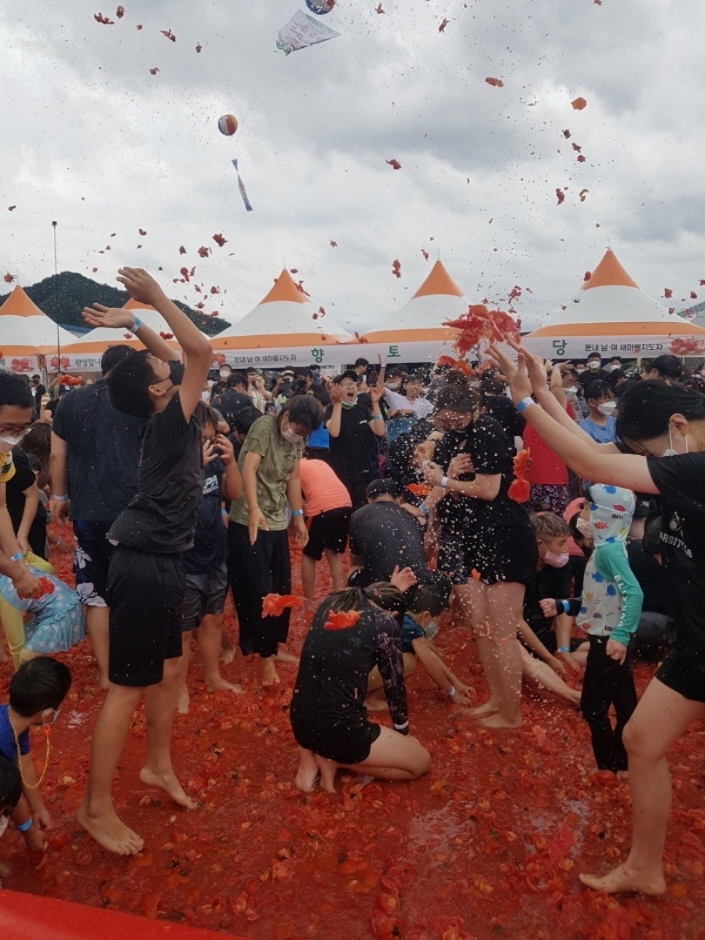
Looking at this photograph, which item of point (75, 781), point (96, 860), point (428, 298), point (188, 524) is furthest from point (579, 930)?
point (428, 298)

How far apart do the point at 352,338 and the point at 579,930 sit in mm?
16396

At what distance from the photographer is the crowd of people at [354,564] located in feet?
8.70

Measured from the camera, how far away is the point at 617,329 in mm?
14016

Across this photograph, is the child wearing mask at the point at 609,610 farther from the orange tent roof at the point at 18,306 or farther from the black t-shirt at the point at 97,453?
the orange tent roof at the point at 18,306

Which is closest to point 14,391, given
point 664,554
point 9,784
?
point 9,784

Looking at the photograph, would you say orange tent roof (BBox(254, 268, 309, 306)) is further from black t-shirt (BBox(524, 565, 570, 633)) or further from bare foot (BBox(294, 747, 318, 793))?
bare foot (BBox(294, 747, 318, 793))

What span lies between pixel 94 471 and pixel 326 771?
2.28m

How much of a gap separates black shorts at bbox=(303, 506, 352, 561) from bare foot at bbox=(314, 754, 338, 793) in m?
2.44

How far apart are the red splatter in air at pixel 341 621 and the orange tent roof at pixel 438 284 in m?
13.5

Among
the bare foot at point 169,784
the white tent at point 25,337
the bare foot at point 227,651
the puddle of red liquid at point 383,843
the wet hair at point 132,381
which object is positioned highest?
the white tent at point 25,337

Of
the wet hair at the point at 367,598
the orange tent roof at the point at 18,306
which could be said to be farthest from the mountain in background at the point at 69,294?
the wet hair at the point at 367,598

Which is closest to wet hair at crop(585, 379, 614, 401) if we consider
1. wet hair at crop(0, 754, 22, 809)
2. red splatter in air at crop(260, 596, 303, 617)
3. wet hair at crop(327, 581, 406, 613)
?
wet hair at crop(327, 581, 406, 613)

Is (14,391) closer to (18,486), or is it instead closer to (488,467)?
(18,486)

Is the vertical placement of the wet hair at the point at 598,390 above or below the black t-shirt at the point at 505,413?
above
